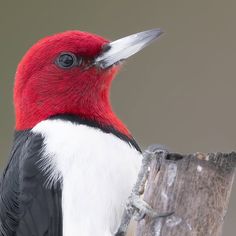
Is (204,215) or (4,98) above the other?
(4,98)

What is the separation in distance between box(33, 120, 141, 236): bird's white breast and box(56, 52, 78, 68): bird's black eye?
1.37ft

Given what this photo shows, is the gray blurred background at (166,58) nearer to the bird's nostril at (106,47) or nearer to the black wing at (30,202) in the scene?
the bird's nostril at (106,47)

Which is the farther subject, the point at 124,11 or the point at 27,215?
the point at 124,11

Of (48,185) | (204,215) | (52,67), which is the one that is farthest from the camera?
(52,67)

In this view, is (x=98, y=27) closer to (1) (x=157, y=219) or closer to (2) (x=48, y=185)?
(2) (x=48, y=185)

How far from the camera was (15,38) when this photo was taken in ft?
17.3

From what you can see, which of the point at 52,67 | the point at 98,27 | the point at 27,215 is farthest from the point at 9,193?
the point at 98,27

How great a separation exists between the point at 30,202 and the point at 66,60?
2.20 ft

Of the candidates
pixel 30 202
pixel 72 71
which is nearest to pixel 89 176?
pixel 30 202

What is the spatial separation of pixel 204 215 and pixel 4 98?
2665mm

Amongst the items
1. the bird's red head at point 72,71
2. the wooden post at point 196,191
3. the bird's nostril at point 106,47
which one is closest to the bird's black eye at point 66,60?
the bird's red head at point 72,71

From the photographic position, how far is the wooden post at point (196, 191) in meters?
2.91

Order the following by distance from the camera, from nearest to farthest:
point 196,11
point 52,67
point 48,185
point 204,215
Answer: point 204,215 < point 48,185 < point 52,67 < point 196,11

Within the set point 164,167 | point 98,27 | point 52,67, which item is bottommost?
point 164,167
